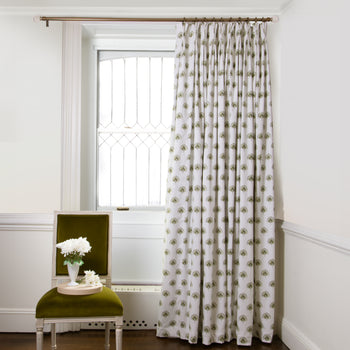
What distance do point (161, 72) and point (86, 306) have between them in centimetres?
212

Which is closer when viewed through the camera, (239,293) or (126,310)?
(239,293)

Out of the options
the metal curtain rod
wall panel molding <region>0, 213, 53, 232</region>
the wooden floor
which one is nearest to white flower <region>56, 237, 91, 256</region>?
wall panel molding <region>0, 213, 53, 232</region>

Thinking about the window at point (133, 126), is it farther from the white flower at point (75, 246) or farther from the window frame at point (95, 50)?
the white flower at point (75, 246)

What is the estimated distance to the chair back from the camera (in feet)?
9.53

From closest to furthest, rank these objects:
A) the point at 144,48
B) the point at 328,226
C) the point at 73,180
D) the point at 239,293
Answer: the point at 328,226, the point at 239,293, the point at 73,180, the point at 144,48

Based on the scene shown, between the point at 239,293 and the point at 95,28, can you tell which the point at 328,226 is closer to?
the point at 239,293

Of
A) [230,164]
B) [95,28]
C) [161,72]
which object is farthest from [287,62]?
[95,28]

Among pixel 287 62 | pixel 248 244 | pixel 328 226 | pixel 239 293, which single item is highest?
pixel 287 62

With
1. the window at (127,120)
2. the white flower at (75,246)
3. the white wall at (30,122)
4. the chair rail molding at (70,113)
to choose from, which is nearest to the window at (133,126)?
the window at (127,120)

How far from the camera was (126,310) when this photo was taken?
11.0ft

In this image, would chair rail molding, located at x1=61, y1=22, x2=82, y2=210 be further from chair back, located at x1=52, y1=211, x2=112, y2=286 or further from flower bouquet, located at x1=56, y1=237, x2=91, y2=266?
flower bouquet, located at x1=56, y1=237, x2=91, y2=266

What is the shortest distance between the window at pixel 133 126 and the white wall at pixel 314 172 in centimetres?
103

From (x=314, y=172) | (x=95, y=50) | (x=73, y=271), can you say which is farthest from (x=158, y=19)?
(x=73, y=271)

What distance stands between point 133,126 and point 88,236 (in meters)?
1.16
